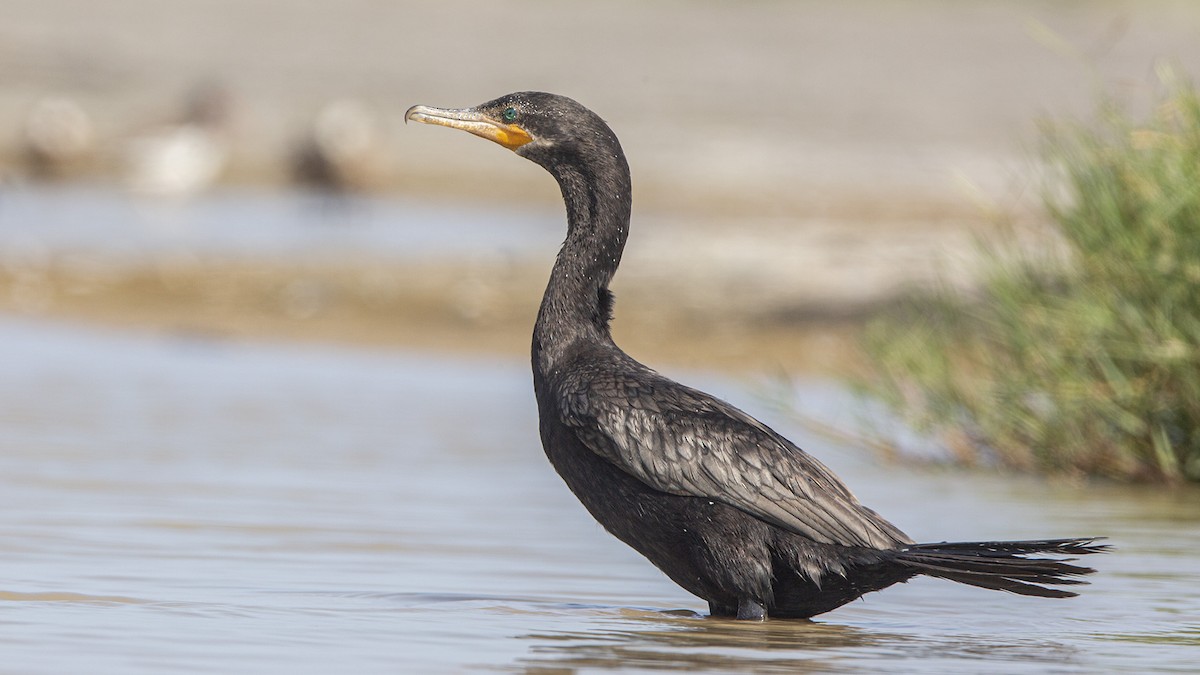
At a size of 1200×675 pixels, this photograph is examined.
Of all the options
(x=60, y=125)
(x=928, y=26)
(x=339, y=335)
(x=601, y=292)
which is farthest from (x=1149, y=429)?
(x=928, y=26)

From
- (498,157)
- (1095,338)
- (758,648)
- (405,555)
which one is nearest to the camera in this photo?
(758,648)

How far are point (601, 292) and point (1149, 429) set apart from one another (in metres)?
3.28

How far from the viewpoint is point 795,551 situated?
6.00m

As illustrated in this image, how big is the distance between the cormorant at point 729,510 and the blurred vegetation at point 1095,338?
2.90 metres

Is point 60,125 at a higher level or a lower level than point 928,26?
lower

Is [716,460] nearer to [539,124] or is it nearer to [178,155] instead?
[539,124]

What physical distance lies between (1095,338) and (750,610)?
11.0ft

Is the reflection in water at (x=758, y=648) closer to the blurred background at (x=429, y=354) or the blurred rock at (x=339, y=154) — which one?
the blurred background at (x=429, y=354)

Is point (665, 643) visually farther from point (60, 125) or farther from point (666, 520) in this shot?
point (60, 125)

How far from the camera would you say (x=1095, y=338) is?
884 cm

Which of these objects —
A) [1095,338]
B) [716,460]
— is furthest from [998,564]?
[1095,338]

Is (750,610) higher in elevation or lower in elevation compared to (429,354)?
lower

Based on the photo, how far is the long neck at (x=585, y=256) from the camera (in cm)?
659

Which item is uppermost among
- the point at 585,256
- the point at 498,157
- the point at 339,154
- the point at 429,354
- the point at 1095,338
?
the point at 498,157
